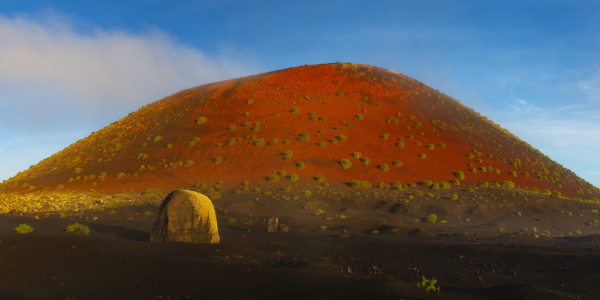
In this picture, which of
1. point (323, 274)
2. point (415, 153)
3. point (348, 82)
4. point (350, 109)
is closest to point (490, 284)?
point (323, 274)

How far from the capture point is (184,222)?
14.9m

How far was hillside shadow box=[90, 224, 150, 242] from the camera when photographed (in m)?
18.4

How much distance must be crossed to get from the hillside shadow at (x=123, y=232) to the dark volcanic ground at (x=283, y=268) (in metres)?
0.14

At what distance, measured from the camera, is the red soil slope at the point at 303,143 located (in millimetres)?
41938

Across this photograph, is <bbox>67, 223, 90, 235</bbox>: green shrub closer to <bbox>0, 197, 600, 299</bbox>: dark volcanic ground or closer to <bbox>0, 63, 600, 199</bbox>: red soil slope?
<bbox>0, 197, 600, 299</bbox>: dark volcanic ground

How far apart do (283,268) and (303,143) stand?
1416 inches

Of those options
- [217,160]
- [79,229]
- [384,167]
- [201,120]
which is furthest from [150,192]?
[384,167]

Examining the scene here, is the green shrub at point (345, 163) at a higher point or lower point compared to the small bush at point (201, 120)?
lower

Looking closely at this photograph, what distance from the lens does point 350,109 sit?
53.1 meters

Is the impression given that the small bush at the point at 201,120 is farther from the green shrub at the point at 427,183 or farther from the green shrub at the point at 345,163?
the green shrub at the point at 427,183

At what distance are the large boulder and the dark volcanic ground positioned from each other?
1184mm

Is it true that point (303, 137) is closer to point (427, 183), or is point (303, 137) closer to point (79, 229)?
point (427, 183)

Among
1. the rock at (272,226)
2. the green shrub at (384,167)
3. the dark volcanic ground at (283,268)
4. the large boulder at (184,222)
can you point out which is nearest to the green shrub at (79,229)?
the dark volcanic ground at (283,268)

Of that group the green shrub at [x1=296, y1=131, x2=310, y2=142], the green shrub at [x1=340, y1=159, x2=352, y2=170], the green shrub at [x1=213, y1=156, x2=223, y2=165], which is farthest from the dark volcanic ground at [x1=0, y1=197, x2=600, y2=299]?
the green shrub at [x1=296, y1=131, x2=310, y2=142]
